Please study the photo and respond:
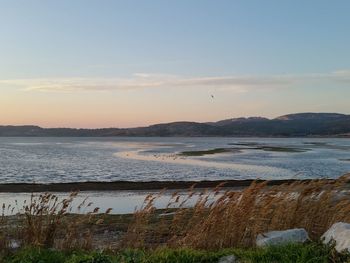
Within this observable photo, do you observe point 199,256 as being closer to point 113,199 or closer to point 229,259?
point 229,259

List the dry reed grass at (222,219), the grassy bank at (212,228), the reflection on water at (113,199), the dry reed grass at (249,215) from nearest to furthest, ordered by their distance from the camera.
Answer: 1. the grassy bank at (212,228)
2. the dry reed grass at (222,219)
3. the dry reed grass at (249,215)
4. the reflection on water at (113,199)

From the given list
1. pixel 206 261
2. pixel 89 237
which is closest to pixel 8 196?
pixel 89 237

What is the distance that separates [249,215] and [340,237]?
2.28 metres

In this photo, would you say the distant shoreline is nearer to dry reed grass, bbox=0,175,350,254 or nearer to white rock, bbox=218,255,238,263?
dry reed grass, bbox=0,175,350,254

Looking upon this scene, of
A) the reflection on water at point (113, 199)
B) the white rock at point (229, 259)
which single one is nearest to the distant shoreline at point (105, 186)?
the reflection on water at point (113, 199)

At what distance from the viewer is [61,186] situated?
32.3 m

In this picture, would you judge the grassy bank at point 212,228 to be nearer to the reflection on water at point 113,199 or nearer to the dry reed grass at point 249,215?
the dry reed grass at point 249,215

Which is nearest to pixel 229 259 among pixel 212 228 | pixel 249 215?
pixel 212 228

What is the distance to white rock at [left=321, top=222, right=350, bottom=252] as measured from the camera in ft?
24.7

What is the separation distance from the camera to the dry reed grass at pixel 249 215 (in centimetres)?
955

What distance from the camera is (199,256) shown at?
775 centimetres

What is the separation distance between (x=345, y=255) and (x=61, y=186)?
26.7 m

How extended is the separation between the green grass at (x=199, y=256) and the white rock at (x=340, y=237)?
135 millimetres

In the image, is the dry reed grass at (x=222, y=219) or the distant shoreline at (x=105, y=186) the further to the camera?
the distant shoreline at (x=105, y=186)
